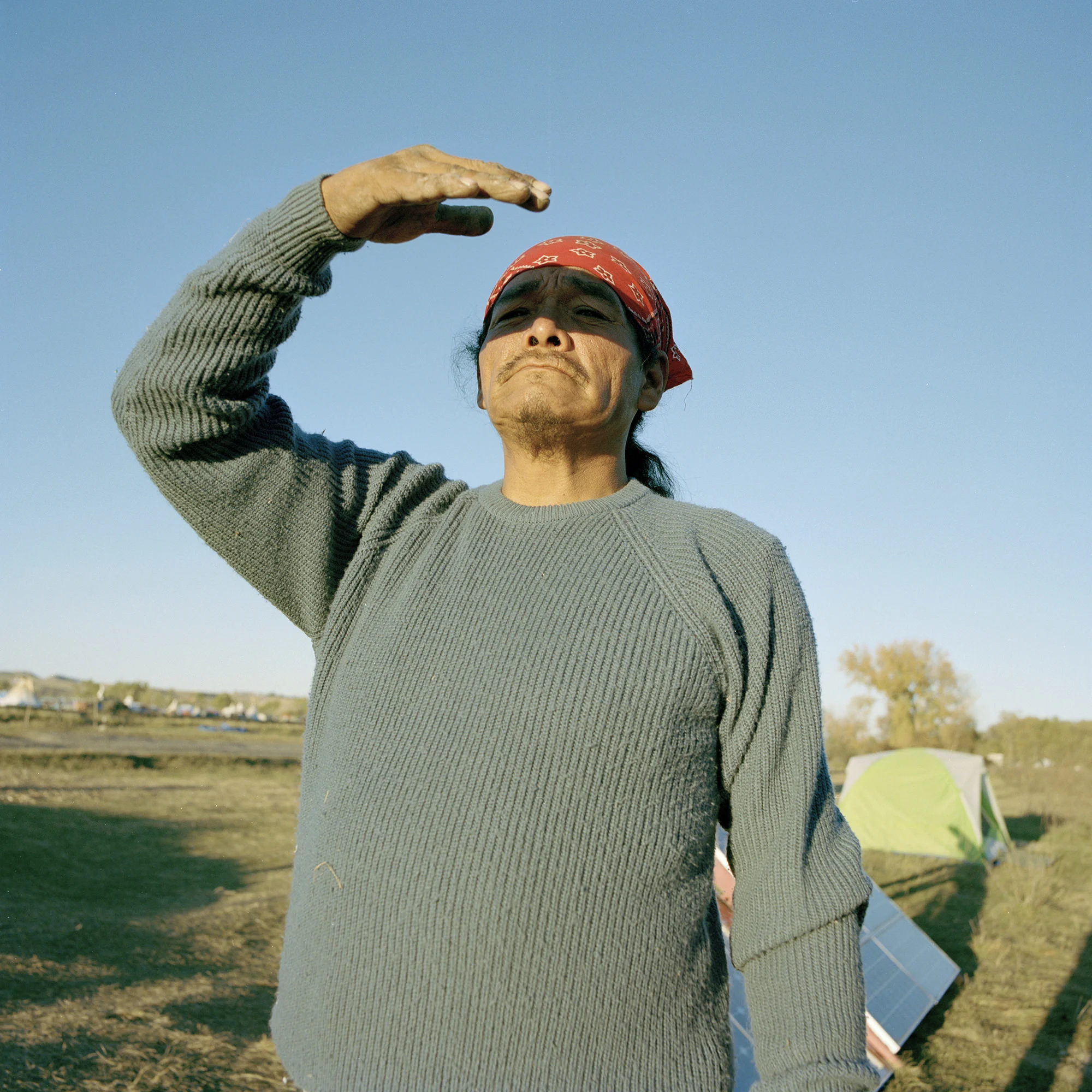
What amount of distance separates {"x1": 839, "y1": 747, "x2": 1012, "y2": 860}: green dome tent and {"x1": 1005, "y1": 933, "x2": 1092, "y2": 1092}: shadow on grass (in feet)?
21.4

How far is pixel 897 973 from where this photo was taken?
21.1ft

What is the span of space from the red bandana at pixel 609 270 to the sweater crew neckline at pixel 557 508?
38cm

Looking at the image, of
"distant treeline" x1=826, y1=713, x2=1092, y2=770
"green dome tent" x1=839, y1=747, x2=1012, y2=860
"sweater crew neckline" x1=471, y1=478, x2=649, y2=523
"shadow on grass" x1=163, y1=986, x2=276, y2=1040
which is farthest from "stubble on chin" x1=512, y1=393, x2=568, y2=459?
"distant treeline" x1=826, y1=713, x2=1092, y2=770

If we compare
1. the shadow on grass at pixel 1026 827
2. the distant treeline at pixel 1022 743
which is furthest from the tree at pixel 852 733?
the shadow on grass at pixel 1026 827

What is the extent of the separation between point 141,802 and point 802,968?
56.4 ft

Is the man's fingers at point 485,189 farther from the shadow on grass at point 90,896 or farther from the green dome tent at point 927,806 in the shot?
the green dome tent at point 927,806

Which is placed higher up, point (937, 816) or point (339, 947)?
point (339, 947)

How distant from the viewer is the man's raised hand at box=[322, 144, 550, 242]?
1.32 meters

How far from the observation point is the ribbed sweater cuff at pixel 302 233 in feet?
4.83

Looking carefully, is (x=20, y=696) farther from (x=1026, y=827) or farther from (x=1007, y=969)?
(x=1007, y=969)

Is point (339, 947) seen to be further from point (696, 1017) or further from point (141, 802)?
point (141, 802)

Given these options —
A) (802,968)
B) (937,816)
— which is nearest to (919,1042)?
(802,968)

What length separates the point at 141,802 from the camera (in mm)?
16234

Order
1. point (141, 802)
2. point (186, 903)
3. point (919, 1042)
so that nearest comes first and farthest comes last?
point (919, 1042) → point (186, 903) → point (141, 802)
